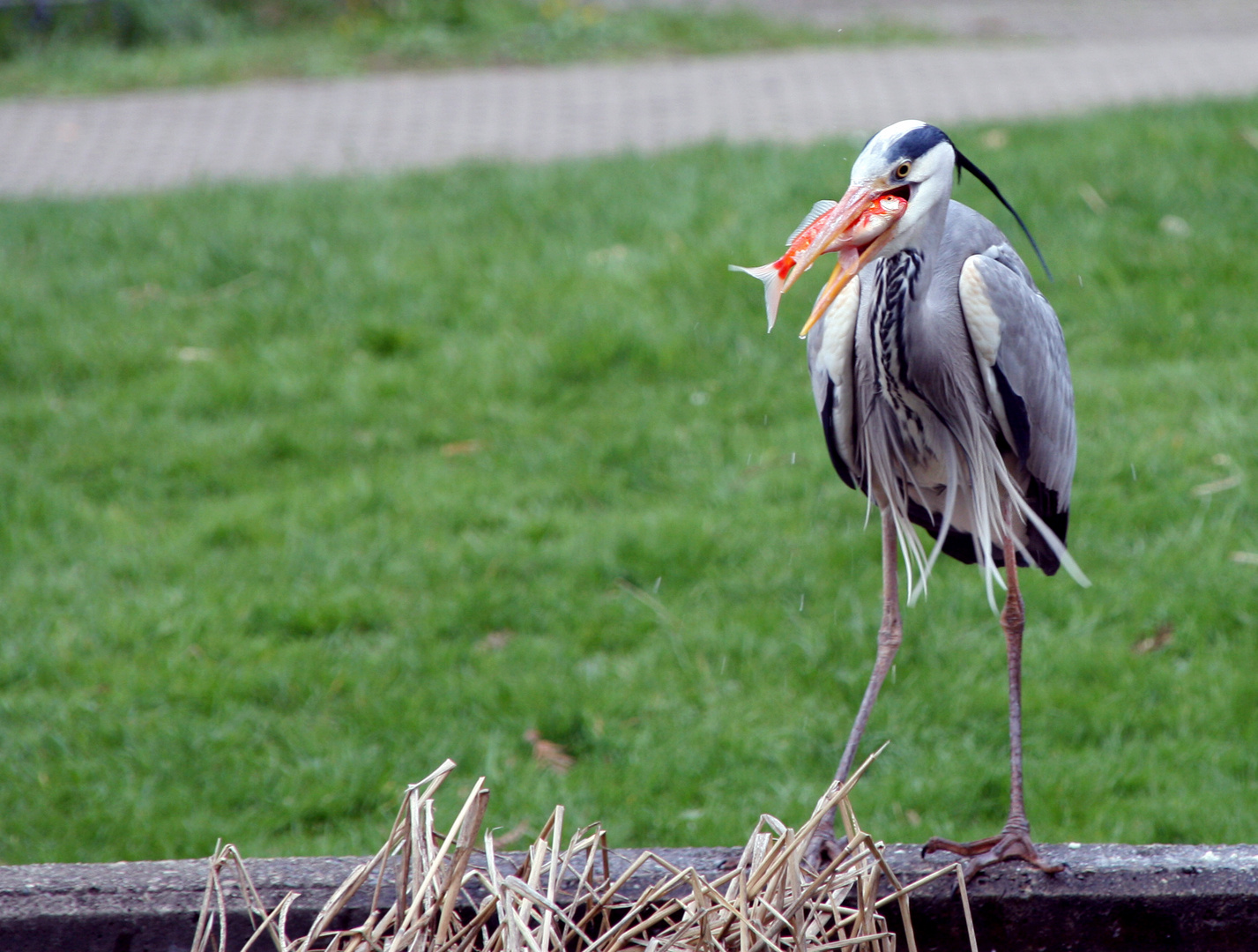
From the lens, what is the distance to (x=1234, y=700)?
3.35m

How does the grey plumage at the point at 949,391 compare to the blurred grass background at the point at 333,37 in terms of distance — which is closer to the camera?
the grey plumage at the point at 949,391

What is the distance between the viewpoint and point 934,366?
210 cm

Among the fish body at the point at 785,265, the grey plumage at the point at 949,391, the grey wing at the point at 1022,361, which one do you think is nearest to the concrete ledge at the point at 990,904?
the grey plumage at the point at 949,391

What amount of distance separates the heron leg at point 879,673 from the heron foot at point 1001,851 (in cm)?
18

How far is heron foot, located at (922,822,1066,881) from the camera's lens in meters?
2.21

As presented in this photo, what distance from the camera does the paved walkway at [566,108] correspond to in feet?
24.8

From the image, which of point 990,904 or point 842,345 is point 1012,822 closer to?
point 990,904

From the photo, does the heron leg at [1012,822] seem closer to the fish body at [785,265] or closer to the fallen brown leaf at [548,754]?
the fish body at [785,265]

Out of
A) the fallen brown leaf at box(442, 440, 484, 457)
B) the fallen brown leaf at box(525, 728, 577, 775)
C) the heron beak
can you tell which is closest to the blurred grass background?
the fallen brown leaf at box(442, 440, 484, 457)

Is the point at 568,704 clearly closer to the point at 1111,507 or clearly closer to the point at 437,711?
the point at 437,711

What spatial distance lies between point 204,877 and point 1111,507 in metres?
3.00

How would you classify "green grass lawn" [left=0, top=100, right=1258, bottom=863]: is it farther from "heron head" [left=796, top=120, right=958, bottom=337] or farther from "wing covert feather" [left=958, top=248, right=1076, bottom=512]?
"heron head" [left=796, top=120, right=958, bottom=337]

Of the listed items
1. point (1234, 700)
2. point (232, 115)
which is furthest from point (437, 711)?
point (232, 115)

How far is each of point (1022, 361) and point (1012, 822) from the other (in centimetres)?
Answer: 81
